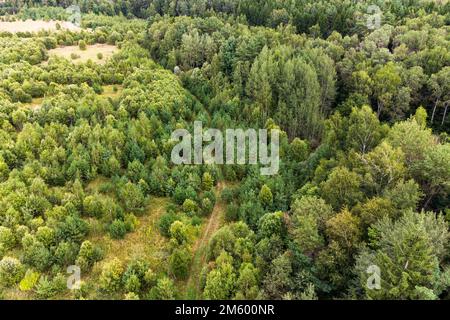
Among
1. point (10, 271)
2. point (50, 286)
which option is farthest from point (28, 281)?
point (10, 271)

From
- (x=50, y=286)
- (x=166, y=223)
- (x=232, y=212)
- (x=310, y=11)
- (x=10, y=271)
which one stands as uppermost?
(x=310, y=11)

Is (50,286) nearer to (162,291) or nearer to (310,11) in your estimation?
(162,291)

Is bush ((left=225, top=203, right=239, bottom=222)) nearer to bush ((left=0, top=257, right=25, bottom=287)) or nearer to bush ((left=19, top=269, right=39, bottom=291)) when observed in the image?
bush ((left=19, top=269, right=39, bottom=291))

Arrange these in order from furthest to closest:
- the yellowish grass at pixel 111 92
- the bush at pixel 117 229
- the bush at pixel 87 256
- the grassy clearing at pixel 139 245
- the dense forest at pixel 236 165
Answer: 1. the yellowish grass at pixel 111 92
2. the bush at pixel 117 229
3. the grassy clearing at pixel 139 245
4. the bush at pixel 87 256
5. the dense forest at pixel 236 165

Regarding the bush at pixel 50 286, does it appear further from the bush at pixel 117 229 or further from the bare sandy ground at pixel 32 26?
the bare sandy ground at pixel 32 26

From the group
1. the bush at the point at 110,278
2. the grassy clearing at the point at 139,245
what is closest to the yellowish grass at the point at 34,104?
the grassy clearing at the point at 139,245

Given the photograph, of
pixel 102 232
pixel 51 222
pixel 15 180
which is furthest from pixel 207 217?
pixel 15 180
